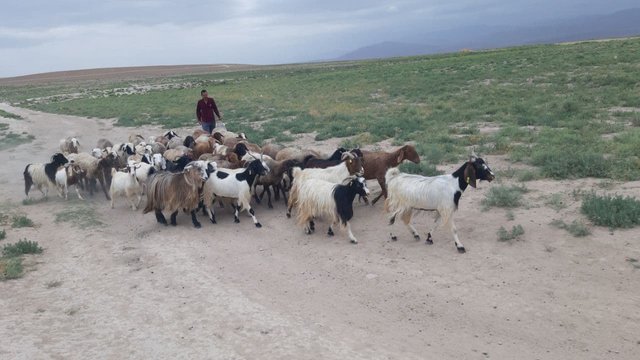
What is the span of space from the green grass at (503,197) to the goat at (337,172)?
2471 mm

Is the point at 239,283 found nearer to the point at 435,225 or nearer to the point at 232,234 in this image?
the point at 232,234

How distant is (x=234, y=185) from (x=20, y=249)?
398 cm

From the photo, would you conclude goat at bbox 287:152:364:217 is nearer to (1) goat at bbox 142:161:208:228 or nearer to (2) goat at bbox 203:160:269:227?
(2) goat at bbox 203:160:269:227

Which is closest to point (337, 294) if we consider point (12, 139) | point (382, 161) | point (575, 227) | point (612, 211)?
point (575, 227)

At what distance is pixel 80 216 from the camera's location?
1113 centimetres

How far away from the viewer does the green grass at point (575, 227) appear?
7441mm

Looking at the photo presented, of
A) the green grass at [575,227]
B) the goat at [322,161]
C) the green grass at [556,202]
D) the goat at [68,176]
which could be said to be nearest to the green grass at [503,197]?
the green grass at [556,202]

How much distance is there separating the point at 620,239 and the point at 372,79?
106 feet

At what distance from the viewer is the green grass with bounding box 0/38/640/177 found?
1184 cm

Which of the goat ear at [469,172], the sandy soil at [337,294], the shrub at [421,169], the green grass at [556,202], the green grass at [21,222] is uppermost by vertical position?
the goat ear at [469,172]

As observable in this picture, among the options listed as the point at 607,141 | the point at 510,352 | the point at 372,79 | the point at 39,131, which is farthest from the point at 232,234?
the point at 372,79

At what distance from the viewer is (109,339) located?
593 cm

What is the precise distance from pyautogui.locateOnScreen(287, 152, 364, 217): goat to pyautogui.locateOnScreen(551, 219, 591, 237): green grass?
3695 mm

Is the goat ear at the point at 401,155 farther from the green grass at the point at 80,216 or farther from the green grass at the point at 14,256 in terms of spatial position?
the green grass at the point at 14,256
